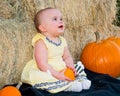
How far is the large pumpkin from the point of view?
137 inches

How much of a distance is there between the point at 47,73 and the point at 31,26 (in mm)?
571

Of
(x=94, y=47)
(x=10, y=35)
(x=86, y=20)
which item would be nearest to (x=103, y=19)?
(x=86, y=20)

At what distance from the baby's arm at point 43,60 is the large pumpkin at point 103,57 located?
25.7 inches

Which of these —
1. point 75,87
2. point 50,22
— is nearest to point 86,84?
point 75,87

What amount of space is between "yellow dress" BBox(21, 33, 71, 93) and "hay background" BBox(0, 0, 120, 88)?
0.12m

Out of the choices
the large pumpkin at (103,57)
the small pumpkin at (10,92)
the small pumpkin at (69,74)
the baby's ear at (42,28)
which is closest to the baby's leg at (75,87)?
the small pumpkin at (69,74)

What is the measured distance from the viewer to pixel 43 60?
2896mm

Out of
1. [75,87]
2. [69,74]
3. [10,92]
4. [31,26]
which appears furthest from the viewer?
[31,26]

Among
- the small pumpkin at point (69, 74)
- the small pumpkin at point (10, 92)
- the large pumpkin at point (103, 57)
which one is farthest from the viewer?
the large pumpkin at point (103, 57)

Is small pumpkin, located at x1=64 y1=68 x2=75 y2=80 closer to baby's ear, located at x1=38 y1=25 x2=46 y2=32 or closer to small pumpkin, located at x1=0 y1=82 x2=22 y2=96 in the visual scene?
baby's ear, located at x1=38 y1=25 x2=46 y2=32

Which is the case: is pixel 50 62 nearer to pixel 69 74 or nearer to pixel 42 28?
pixel 69 74

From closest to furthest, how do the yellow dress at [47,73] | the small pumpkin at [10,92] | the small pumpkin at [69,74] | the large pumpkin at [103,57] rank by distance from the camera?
the small pumpkin at [10,92] < the yellow dress at [47,73] < the small pumpkin at [69,74] < the large pumpkin at [103,57]

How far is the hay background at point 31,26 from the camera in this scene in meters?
3.01

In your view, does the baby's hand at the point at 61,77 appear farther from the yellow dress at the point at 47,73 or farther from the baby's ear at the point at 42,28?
the baby's ear at the point at 42,28
